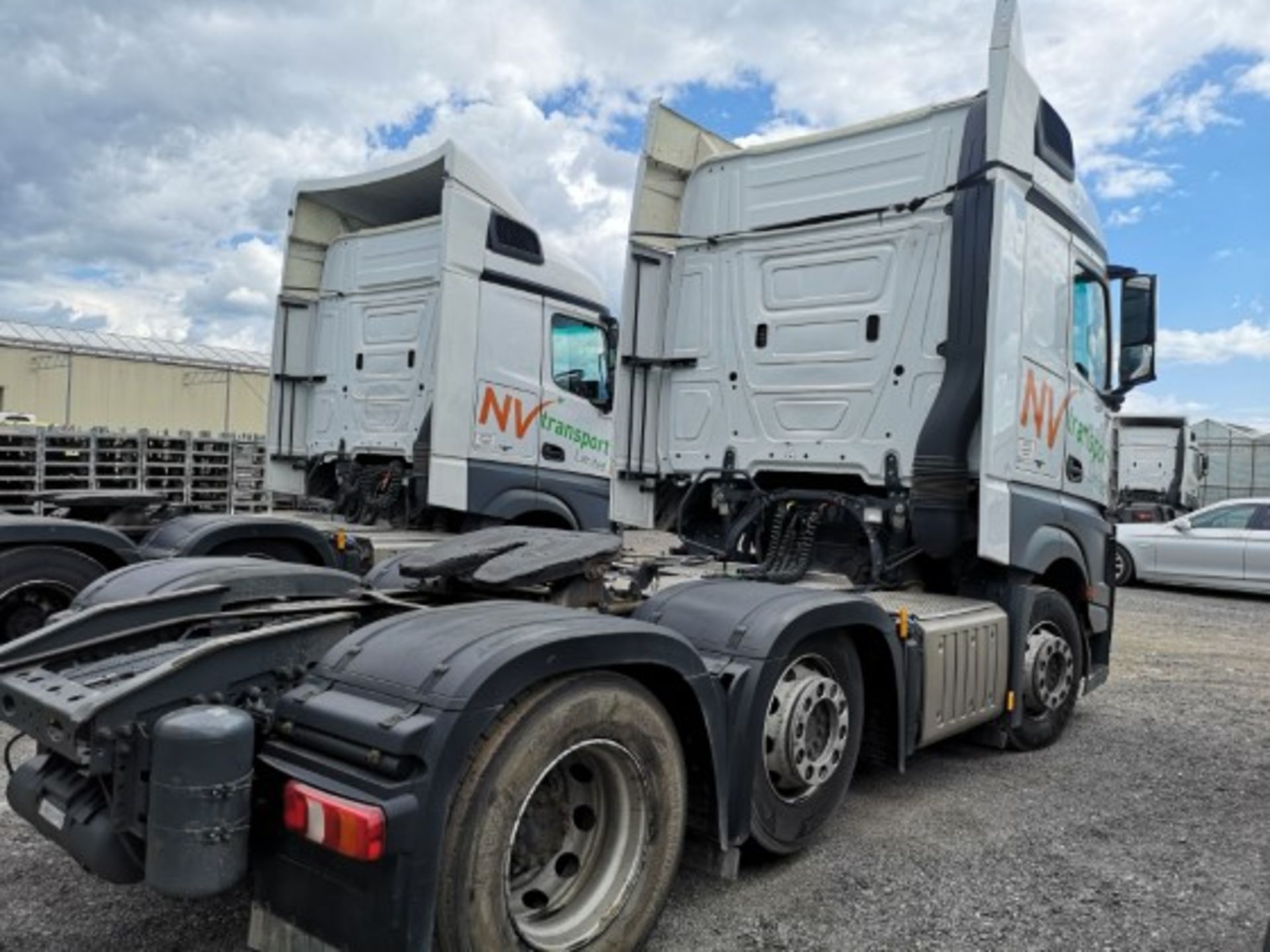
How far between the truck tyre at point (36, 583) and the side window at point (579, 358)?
13.0 ft

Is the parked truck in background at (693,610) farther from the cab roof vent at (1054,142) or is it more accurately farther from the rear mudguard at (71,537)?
the rear mudguard at (71,537)

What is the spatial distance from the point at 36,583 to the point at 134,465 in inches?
222

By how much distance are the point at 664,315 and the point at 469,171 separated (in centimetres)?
243

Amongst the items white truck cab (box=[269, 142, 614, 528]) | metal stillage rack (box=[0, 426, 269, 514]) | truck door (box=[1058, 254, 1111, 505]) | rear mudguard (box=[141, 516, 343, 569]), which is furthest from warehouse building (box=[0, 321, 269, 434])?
truck door (box=[1058, 254, 1111, 505])

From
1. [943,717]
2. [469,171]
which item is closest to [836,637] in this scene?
[943,717]

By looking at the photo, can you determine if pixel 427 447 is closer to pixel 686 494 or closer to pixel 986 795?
pixel 686 494

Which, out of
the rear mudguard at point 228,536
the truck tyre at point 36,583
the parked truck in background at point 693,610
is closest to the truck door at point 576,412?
the parked truck in background at point 693,610

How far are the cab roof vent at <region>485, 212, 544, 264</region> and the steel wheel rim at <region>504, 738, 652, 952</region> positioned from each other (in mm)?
5617

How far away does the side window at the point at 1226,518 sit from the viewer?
1312 cm

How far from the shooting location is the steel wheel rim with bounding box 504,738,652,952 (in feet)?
9.24

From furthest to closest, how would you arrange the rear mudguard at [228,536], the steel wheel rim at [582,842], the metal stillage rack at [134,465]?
the metal stillage rack at [134,465] → the rear mudguard at [228,536] → the steel wheel rim at [582,842]

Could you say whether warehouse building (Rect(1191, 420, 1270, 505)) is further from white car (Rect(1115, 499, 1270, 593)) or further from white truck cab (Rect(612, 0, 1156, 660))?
white truck cab (Rect(612, 0, 1156, 660))

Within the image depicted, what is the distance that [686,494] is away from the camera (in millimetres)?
6086

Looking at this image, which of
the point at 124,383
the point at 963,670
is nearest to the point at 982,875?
the point at 963,670
